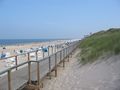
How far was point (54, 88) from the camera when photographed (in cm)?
861

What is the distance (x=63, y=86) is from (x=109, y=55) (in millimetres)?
3215

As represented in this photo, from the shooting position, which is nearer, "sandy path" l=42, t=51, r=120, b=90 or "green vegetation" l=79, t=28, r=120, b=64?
"sandy path" l=42, t=51, r=120, b=90

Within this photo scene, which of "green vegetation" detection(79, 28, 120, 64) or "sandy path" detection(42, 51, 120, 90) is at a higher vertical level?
"green vegetation" detection(79, 28, 120, 64)

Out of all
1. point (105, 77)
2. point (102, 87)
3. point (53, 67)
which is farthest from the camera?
point (53, 67)

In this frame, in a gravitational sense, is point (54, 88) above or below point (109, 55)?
below

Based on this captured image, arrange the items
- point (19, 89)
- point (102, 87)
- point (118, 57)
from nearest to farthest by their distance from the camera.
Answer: point (19, 89) < point (102, 87) < point (118, 57)

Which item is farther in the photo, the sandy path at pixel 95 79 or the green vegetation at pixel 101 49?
the green vegetation at pixel 101 49

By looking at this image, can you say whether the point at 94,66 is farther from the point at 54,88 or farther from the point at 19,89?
the point at 19,89

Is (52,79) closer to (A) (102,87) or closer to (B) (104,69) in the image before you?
(B) (104,69)

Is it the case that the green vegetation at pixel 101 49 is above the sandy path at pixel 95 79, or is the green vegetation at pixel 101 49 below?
above

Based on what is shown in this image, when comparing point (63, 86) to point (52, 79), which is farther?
point (52, 79)

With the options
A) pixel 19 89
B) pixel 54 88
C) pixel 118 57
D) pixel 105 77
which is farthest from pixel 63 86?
pixel 118 57

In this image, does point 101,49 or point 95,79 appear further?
point 101,49

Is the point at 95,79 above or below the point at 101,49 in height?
below
